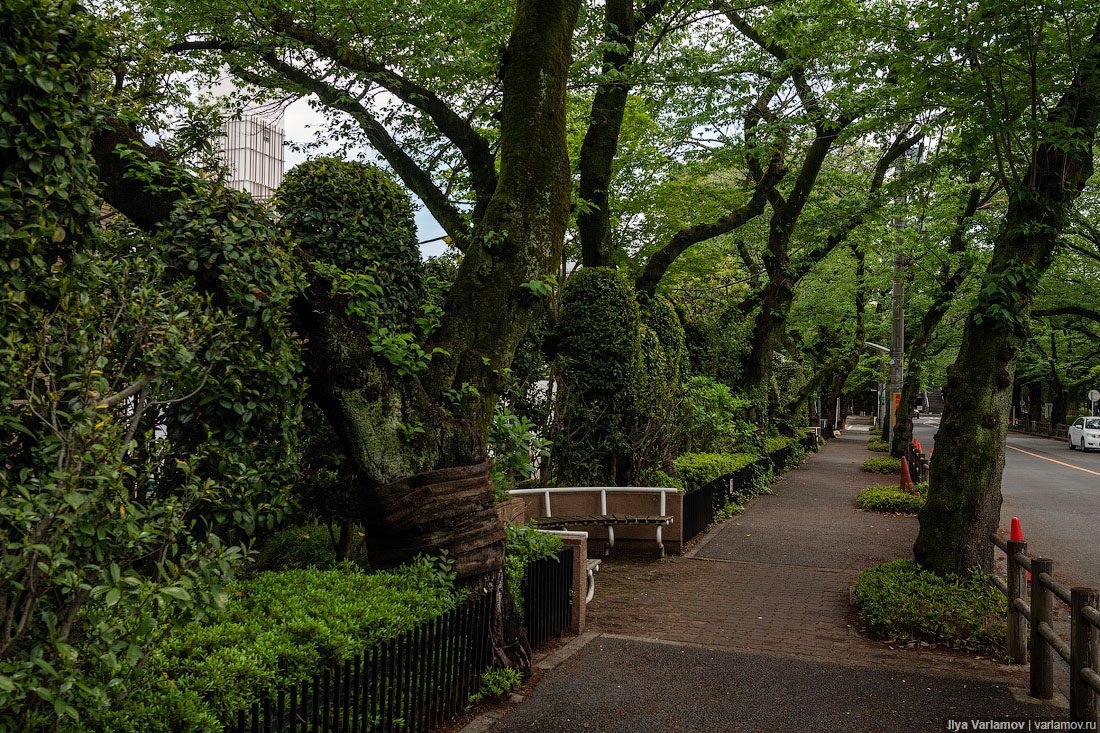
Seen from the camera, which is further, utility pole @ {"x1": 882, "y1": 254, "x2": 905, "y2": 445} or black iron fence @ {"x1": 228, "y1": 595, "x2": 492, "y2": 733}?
utility pole @ {"x1": 882, "y1": 254, "x2": 905, "y2": 445}

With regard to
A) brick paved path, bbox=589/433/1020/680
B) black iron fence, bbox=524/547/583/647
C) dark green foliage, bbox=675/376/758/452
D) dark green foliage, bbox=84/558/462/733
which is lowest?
brick paved path, bbox=589/433/1020/680

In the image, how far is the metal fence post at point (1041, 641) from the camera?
18.5 feet

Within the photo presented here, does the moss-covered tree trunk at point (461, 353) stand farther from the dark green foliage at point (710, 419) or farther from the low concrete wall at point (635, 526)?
A: the dark green foliage at point (710, 419)

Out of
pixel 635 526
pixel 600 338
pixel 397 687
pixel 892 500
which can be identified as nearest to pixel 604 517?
pixel 635 526

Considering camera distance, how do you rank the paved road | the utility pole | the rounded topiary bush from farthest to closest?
the utility pole
the paved road
the rounded topiary bush

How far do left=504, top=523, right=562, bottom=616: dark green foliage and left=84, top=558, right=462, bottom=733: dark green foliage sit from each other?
96cm

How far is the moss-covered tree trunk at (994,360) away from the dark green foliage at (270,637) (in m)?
5.55

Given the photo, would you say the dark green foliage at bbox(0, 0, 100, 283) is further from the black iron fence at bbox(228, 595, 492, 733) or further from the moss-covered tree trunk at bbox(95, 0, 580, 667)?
the black iron fence at bbox(228, 595, 492, 733)

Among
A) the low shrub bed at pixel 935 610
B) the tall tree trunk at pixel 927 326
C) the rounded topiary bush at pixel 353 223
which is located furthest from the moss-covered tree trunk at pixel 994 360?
the tall tree trunk at pixel 927 326

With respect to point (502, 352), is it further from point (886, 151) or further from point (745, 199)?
point (886, 151)

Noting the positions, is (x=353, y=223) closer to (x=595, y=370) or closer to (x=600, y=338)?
(x=600, y=338)

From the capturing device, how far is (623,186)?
18.9m

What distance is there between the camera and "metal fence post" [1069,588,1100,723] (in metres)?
4.89

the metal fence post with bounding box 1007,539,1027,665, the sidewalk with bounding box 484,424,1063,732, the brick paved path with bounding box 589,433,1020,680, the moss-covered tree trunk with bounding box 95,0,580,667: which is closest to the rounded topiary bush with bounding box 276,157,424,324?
the moss-covered tree trunk with bounding box 95,0,580,667
